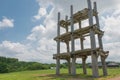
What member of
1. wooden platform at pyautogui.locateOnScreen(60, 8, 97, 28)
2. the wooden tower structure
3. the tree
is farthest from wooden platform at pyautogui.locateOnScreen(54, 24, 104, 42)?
the tree

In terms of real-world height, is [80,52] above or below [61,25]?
below

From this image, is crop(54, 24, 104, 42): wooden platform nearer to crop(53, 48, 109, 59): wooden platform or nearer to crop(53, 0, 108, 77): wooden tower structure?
crop(53, 0, 108, 77): wooden tower structure

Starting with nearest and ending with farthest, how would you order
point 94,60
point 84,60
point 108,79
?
1. point 108,79
2. point 94,60
3. point 84,60

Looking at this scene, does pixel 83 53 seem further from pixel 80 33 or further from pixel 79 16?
pixel 79 16

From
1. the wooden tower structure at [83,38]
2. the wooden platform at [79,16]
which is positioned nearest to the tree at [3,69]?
the wooden tower structure at [83,38]

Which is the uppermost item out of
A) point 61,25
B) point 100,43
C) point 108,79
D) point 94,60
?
point 61,25

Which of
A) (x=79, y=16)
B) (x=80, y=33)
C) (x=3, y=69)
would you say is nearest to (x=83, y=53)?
(x=80, y=33)

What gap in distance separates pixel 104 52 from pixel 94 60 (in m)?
3.51

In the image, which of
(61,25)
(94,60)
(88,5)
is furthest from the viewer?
(61,25)

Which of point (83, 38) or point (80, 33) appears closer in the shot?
point (80, 33)

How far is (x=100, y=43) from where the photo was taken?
104 feet

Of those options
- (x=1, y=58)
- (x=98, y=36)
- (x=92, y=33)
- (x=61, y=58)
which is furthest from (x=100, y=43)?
(x=1, y=58)

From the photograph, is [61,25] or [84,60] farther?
[61,25]

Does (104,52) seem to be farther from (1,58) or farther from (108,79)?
(1,58)
